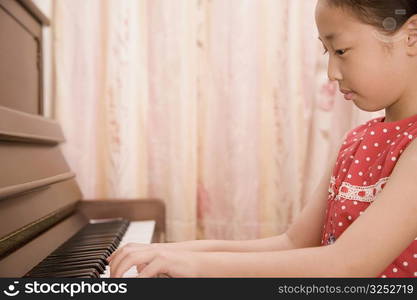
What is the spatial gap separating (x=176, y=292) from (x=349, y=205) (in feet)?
1.44

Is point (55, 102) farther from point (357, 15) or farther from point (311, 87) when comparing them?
point (357, 15)

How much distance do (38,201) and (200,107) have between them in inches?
31.3

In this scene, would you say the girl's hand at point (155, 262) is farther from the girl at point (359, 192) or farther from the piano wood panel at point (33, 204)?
the piano wood panel at point (33, 204)

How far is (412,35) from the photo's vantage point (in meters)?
0.79

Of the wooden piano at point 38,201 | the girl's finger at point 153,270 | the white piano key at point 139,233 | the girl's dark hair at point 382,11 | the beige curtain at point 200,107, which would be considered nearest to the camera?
the girl's finger at point 153,270

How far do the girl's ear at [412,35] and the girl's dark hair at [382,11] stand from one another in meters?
0.01

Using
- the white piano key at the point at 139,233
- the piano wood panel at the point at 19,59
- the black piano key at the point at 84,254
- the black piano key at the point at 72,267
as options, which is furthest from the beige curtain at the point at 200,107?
the black piano key at the point at 72,267

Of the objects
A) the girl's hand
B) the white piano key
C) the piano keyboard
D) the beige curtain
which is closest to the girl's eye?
the girl's hand

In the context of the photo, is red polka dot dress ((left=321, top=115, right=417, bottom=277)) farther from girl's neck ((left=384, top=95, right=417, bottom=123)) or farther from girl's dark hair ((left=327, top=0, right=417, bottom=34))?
girl's dark hair ((left=327, top=0, right=417, bottom=34))

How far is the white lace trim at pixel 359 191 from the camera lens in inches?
32.2

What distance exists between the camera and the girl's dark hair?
770 millimetres

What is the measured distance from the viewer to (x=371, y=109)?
0.82 m

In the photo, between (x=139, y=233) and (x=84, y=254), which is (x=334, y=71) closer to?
(x=84, y=254)

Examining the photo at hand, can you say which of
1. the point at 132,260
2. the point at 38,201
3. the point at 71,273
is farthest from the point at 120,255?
the point at 38,201
